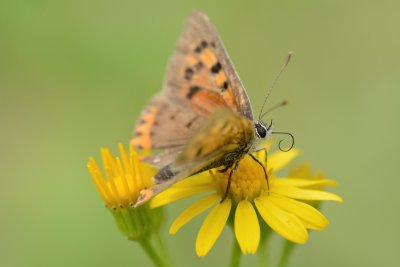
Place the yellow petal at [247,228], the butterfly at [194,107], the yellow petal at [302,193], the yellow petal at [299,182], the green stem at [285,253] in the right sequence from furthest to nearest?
1. the green stem at [285,253]
2. the yellow petal at [299,182]
3. the yellow petal at [302,193]
4. the butterfly at [194,107]
5. the yellow petal at [247,228]

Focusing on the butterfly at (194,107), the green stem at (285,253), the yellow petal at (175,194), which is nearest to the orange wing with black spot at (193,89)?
the butterfly at (194,107)

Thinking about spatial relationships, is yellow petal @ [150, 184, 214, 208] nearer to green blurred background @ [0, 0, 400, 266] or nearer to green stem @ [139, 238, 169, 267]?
green stem @ [139, 238, 169, 267]

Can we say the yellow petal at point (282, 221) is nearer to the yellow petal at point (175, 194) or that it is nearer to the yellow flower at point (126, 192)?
the yellow petal at point (175, 194)

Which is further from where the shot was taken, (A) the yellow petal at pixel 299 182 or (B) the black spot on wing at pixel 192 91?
(A) the yellow petal at pixel 299 182

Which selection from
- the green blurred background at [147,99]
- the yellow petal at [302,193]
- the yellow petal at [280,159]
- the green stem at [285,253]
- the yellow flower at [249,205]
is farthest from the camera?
the green blurred background at [147,99]

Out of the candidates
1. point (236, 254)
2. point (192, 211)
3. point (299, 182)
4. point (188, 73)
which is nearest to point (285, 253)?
point (299, 182)

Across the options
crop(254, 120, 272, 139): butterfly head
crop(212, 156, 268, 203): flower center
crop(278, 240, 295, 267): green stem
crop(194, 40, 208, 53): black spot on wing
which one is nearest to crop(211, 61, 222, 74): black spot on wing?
crop(194, 40, 208, 53): black spot on wing
